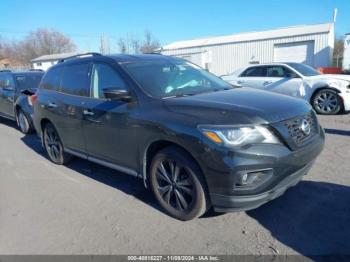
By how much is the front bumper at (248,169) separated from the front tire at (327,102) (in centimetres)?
656

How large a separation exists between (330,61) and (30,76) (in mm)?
20737

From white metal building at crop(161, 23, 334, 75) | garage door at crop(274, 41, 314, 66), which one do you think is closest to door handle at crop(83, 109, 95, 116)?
white metal building at crop(161, 23, 334, 75)

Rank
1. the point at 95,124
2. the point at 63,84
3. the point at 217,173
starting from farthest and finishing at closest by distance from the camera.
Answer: the point at 63,84 → the point at 95,124 → the point at 217,173

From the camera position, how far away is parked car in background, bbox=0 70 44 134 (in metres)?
8.59

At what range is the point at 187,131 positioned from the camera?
123 inches

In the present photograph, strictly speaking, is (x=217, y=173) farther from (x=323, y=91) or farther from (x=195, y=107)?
(x=323, y=91)

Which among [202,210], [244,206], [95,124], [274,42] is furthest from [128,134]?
[274,42]

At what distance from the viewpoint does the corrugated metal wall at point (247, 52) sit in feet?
73.7

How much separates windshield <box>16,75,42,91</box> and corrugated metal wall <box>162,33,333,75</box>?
17.9 m

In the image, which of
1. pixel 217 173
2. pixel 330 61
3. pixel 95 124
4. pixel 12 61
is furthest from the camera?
pixel 12 61

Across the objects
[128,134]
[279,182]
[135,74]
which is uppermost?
[135,74]

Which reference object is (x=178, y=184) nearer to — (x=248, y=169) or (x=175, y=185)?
(x=175, y=185)

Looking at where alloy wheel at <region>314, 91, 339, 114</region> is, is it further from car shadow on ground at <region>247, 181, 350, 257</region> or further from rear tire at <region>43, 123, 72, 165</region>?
rear tire at <region>43, 123, 72, 165</region>

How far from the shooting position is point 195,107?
130 inches
